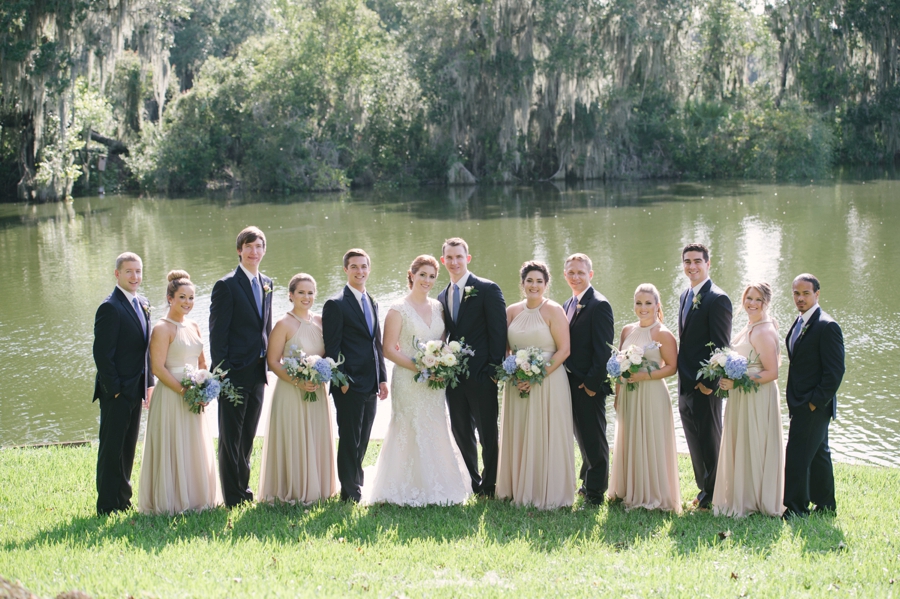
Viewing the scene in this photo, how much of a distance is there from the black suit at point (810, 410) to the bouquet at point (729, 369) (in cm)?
34

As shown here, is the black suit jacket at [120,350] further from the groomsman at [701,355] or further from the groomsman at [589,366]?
the groomsman at [701,355]

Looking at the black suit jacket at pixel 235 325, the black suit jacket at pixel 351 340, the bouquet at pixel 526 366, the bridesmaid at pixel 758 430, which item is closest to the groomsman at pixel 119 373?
the black suit jacket at pixel 235 325

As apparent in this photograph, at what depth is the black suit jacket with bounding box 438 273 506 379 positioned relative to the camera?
6578mm

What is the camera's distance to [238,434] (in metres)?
6.62

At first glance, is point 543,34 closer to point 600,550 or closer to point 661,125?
point 661,125

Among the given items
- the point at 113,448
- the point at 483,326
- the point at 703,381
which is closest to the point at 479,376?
the point at 483,326

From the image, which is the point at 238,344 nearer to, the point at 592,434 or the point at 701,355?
the point at 592,434

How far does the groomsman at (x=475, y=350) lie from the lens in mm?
6582

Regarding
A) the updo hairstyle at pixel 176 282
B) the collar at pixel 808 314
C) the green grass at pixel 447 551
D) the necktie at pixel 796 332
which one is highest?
the updo hairstyle at pixel 176 282

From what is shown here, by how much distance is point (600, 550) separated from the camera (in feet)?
17.5

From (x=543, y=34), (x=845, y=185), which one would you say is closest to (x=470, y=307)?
(x=845, y=185)

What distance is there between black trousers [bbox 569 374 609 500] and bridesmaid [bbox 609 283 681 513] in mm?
177

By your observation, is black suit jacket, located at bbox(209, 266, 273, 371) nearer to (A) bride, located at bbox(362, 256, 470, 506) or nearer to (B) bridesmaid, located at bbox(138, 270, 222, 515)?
(B) bridesmaid, located at bbox(138, 270, 222, 515)

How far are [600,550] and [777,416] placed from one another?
1.73 metres
